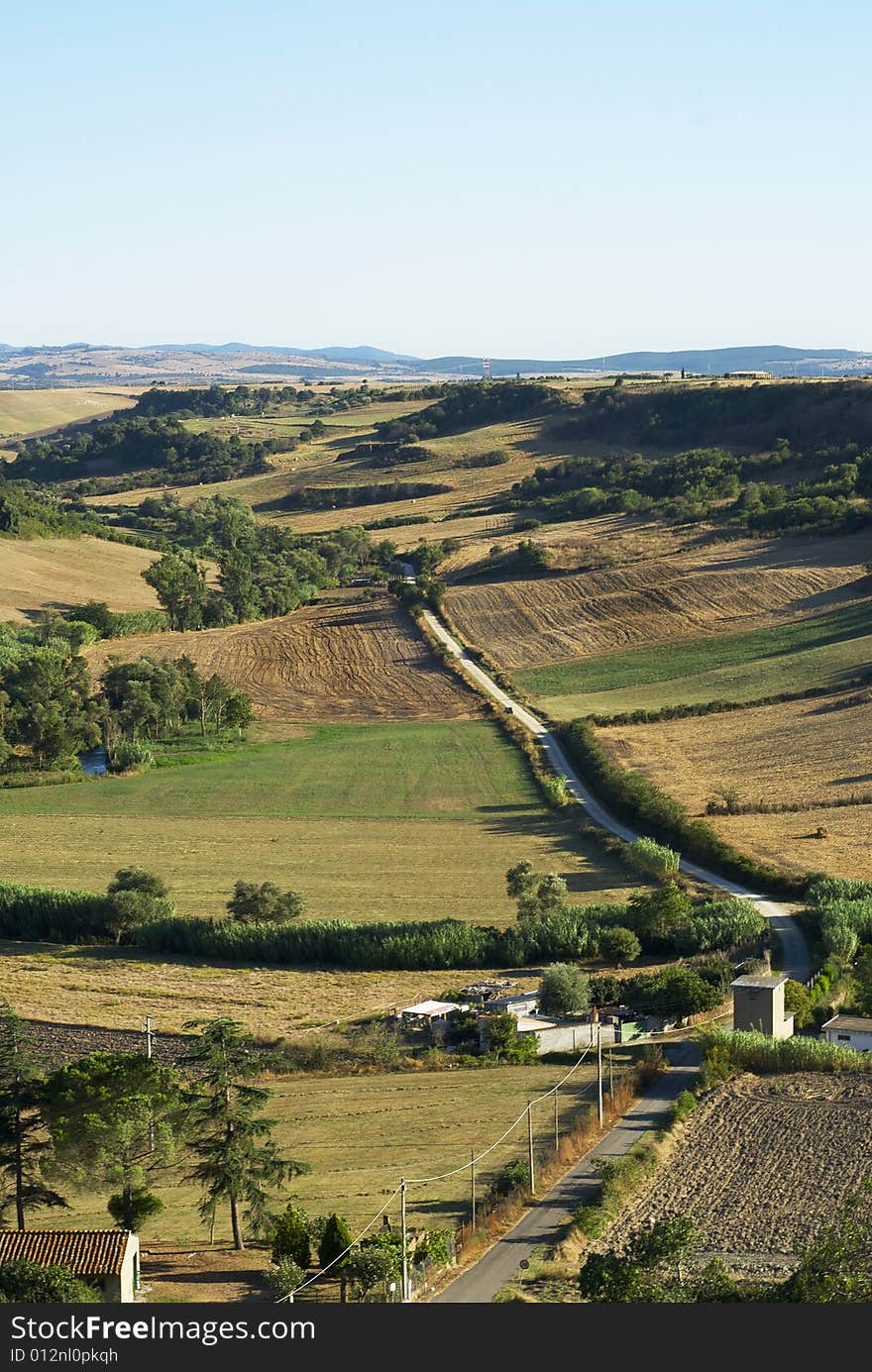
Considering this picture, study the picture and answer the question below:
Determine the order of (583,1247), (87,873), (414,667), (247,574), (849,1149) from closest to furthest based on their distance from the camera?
(583,1247)
(849,1149)
(87,873)
(414,667)
(247,574)

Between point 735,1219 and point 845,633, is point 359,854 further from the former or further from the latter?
point 845,633

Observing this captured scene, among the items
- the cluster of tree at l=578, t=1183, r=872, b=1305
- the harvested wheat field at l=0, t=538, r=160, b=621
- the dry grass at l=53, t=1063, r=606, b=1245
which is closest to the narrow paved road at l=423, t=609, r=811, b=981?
the dry grass at l=53, t=1063, r=606, b=1245

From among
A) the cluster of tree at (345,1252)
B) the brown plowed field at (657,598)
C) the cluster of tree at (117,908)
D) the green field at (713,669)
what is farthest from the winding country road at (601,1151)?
the brown plowed field at (657,598)

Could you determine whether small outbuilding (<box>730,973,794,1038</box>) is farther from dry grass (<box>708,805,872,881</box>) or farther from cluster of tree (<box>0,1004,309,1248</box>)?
dry grass (<box>708,805,872,881</box>)

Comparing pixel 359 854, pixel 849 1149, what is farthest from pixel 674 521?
pixel 849 1149

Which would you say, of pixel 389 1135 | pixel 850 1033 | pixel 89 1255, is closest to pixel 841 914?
pixel 850 1033

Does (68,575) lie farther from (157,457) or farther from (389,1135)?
(157,457)
